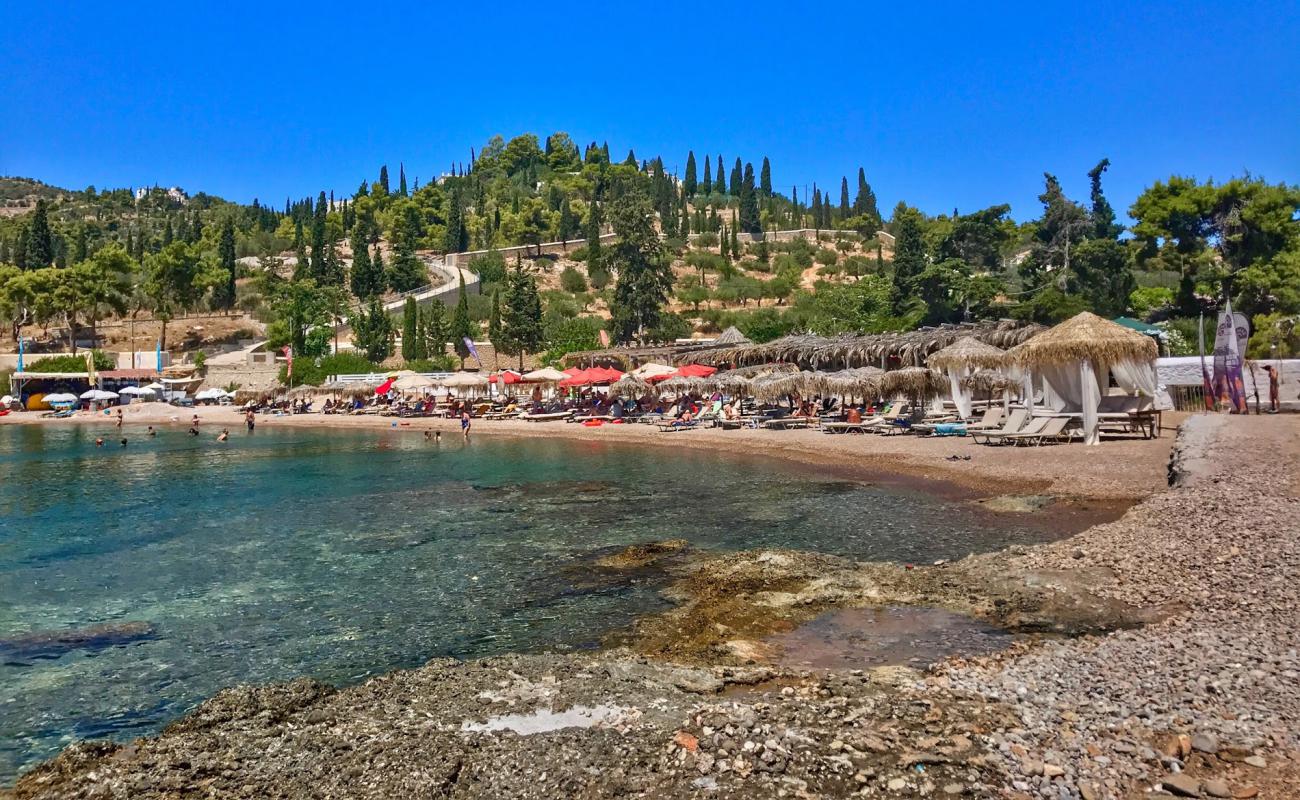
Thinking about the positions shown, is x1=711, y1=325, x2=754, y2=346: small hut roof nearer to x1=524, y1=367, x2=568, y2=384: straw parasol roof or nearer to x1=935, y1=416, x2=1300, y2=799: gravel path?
x1=524, y1=367, x2=568, y2=384: straw parasol roof

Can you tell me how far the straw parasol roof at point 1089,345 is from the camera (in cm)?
1683

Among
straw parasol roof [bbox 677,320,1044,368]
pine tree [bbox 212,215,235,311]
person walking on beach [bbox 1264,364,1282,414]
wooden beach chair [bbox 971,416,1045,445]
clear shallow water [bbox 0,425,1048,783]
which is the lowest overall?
clear shallow water [bbox 0,425,1048,783]

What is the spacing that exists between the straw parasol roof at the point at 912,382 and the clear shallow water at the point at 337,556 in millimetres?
6610

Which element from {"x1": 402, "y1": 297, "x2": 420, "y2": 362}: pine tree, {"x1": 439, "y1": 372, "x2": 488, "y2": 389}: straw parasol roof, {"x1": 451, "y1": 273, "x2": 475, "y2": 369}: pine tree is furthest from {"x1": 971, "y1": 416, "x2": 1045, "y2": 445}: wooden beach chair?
{"x1": 402, "y1": 297, "x2": 420, "y2": 362}: pine tree

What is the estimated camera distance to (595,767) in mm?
4336

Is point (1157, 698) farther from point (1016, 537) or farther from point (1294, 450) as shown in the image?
point (1294, 450)

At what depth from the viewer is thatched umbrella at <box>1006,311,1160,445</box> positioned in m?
16.9

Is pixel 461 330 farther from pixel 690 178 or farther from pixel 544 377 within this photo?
pixel 690 178

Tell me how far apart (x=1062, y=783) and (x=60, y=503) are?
1948 centimetres

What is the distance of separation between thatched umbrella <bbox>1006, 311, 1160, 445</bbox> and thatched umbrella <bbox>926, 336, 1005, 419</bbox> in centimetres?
229

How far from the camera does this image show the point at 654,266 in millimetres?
52344

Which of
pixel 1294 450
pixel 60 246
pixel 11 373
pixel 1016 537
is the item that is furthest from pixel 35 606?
pixel 60 246

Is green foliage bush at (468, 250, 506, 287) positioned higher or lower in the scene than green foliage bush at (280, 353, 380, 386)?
higher

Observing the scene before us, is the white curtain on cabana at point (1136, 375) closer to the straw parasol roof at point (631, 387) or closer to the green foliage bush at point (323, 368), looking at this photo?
the straw parasol roof at point (631, 387)
